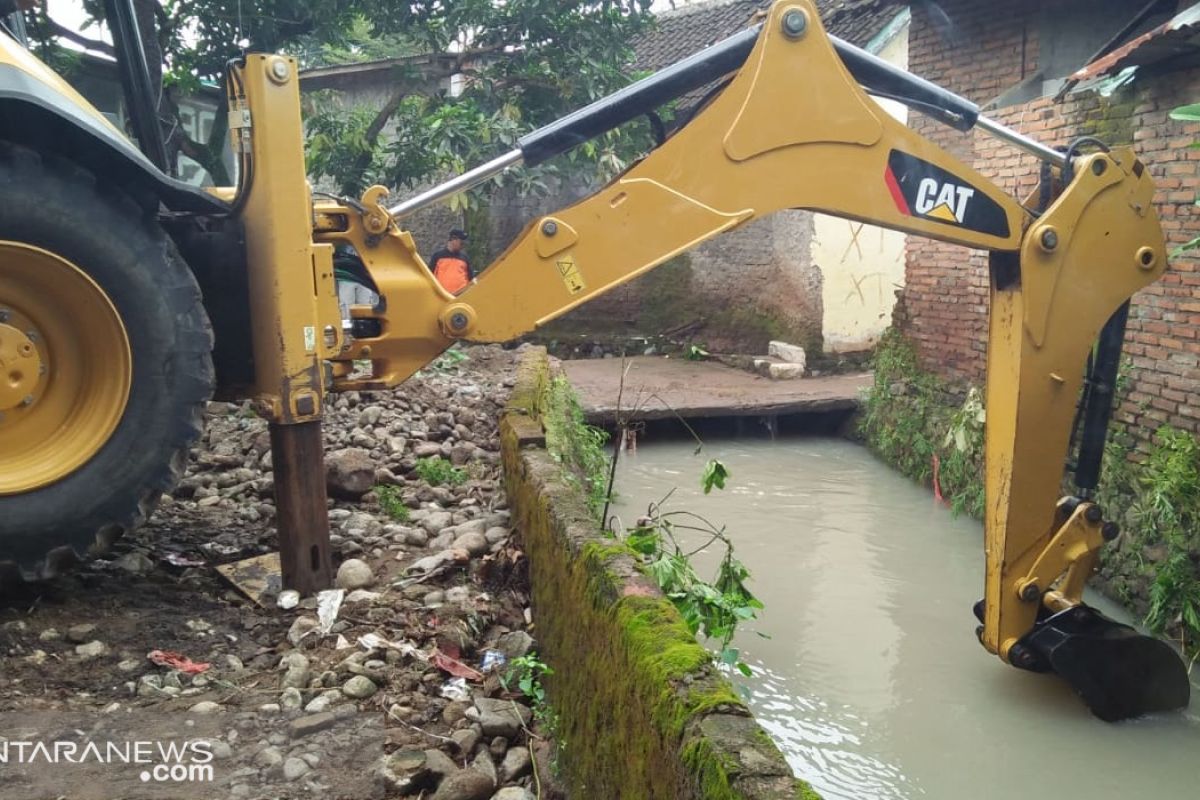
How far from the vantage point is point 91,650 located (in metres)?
3.08

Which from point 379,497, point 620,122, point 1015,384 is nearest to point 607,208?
point 620,122

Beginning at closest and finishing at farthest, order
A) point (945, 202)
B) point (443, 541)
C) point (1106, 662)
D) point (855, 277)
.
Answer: point (945, 202)
point (1106, 662)
point (443, 541)
point (855, 277)

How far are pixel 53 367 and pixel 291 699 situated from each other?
123 centimetres

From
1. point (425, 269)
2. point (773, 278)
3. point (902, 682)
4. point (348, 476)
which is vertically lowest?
point (902, 682)

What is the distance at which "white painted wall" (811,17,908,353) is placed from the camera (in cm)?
1177

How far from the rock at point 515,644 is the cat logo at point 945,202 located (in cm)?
206

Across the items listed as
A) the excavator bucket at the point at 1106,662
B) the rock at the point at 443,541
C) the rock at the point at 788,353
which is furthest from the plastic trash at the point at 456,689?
the rock at the point at 788,353

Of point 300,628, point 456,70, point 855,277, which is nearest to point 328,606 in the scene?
point 300,628

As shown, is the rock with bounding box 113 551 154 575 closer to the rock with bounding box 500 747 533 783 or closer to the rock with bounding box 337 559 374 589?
the rock with bounding box 337 559 374 589

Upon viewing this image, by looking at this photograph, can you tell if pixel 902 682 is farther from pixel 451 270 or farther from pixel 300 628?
pixel 451 270

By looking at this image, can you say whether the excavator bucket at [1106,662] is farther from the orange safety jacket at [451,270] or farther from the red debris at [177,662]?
the orange safety jacket at [451,270]

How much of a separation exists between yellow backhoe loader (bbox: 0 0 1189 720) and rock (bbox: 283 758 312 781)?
37.1 inches

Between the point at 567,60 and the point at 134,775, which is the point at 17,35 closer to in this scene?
the point at 134,775

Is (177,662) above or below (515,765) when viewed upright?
above
